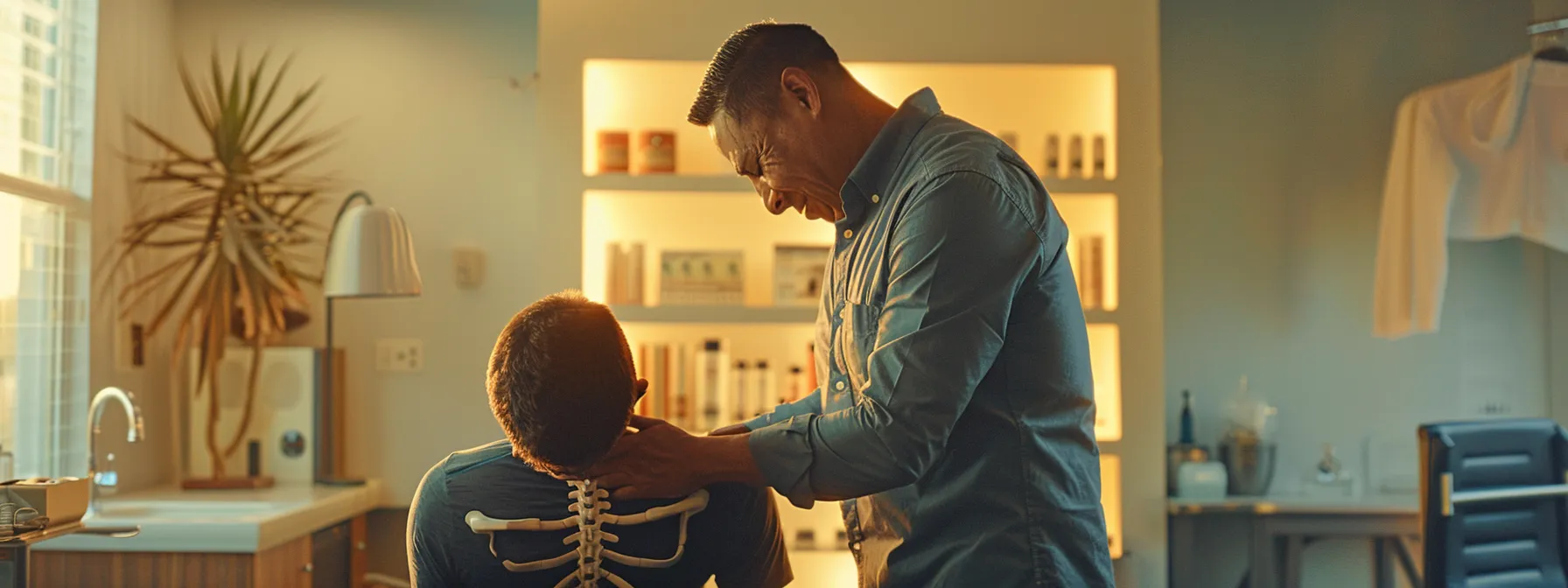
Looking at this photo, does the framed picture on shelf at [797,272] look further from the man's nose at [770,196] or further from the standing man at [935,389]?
the standing man at [935,389]

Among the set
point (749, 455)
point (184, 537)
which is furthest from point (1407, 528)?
point (184, 537)

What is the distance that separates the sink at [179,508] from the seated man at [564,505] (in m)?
1.85

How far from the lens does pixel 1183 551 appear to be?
3.93 m

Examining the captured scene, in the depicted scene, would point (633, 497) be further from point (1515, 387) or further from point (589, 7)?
point (1515, 387)

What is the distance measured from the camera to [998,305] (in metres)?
1.21

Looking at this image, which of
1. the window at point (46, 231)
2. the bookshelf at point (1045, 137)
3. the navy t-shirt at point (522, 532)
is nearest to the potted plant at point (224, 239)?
the window at point (46, 231)

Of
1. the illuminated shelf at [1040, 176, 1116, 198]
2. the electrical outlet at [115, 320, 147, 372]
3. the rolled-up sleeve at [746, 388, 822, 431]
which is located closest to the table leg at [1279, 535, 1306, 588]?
the illuminated shelf at [1040, 176, 1116, 198]

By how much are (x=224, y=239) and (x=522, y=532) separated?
2446 millimetres

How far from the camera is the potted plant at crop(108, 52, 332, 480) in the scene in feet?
11.3

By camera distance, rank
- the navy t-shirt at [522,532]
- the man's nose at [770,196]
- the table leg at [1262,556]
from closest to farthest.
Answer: the navy t-shirt at [522,532], the man's nose at [770,196], the table leg at [1262,556]

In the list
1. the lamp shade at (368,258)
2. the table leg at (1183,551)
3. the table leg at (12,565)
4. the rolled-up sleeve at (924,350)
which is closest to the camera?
the rolled-up sleeve at (924,350)

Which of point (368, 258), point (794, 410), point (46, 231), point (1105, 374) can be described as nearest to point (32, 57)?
point (46, 231)

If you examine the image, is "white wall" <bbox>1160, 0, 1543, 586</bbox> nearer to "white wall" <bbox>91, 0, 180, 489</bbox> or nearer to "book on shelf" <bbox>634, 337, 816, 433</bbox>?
"book on shelf" <bbox>634, 337, 816, 433</bbox>

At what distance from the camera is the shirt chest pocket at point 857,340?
1.33 metres
